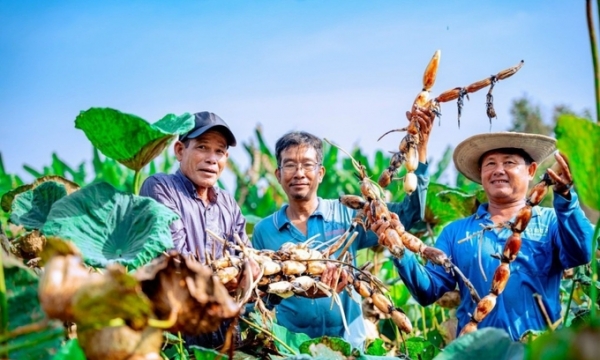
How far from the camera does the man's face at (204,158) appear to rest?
2.35 metres

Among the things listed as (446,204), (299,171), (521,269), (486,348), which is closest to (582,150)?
(486,348)

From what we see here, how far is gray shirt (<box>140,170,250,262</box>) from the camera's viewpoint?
2.22m

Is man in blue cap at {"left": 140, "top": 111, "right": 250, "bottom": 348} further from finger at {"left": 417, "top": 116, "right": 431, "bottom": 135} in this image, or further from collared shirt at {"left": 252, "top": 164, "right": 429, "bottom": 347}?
finger at {"left": 417, "top": 116, "right": 431, "bottom": 135}

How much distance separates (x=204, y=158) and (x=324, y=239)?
2.14 feet

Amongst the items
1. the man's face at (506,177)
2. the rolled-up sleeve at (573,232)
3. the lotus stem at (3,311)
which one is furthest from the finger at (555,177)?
the lotus stem at (3,311)

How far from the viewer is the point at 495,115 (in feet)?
6.37

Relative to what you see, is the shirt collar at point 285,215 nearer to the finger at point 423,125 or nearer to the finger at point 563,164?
the finger at point 423,125

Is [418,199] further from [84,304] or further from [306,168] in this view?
[84,304]

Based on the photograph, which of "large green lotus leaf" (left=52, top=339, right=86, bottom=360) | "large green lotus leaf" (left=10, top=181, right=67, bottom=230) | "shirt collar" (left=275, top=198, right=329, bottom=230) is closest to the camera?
"large green lotus leaf" (left=52, top=339, right=86, bottom=360)

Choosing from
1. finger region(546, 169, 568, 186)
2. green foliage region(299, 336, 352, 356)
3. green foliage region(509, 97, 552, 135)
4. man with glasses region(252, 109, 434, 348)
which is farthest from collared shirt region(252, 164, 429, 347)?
green foliage region(509, 97, 552, 135)

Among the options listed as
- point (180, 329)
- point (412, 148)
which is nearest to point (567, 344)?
point (180, 329)

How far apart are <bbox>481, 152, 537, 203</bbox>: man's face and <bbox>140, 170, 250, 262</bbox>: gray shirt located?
0.90 metres

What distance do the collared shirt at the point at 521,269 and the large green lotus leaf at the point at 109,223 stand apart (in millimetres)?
1049

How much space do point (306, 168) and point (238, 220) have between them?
1.23 ft
